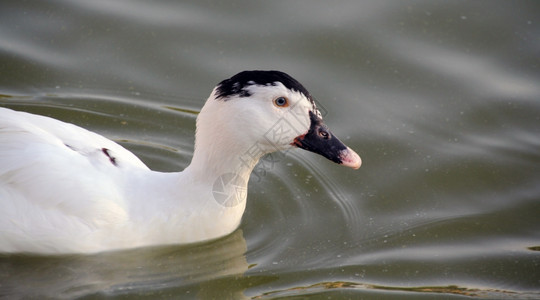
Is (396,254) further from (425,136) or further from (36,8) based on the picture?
(36,8)

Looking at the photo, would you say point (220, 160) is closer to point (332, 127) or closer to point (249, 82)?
point (249, 82)

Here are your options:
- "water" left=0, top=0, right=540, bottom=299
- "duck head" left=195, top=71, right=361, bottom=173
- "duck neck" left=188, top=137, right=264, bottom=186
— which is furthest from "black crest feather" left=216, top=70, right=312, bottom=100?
"water" left=0, top=0, right=540, bottom=299

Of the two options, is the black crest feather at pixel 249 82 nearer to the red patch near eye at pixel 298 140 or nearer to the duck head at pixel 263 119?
the duck head at pixel 263 119

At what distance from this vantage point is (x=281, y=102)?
5410mm

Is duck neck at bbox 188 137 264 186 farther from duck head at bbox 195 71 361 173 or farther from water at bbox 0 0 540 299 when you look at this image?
water at bbox 0 0 540 299

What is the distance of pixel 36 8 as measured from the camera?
8.54 metres

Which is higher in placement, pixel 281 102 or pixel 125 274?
pixel 281 102

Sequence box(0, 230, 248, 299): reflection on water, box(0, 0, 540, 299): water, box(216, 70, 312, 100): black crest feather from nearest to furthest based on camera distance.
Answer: box(216, 70, 312, 100): black crest feather → box(0, 230, 248, 299): reflection on water → box(0, 0, 540, 299): water

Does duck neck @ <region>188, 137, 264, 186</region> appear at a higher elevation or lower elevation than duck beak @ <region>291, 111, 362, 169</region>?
lower

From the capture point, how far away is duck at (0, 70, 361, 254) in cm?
542

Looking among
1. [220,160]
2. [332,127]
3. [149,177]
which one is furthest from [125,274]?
[332,127]

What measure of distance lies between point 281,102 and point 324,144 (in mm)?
494

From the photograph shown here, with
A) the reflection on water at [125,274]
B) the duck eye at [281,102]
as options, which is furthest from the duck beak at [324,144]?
the reflection on water at [125,274]

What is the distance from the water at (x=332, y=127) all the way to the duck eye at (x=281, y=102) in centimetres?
127
